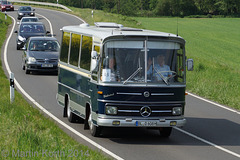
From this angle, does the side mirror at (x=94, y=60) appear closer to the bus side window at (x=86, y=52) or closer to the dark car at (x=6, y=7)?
the bus side window at (x=86, y=52)

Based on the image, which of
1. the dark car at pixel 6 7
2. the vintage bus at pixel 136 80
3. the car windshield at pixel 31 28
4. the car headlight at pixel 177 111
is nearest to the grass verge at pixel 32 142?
the vintage bus at pixel 136 80

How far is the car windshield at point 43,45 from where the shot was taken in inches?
1114

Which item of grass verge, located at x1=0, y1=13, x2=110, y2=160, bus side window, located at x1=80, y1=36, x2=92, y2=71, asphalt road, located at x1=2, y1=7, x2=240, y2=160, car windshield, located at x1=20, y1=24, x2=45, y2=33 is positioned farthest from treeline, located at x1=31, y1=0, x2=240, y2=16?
grass verge, located at x1=0, y1=13, x2=110, y2=160

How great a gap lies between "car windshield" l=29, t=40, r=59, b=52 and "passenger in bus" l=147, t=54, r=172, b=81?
50.4 ft

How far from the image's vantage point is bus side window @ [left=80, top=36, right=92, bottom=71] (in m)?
14.2

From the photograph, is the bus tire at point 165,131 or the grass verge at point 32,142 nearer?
the grass verge at point 32,142

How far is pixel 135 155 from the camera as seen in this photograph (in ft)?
39.1

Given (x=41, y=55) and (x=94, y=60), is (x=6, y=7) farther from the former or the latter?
(x=94, y=60)

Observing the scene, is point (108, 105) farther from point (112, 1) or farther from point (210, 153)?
point (112, 1)

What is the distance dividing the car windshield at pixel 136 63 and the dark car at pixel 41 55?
14.4 m

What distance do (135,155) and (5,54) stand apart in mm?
25253

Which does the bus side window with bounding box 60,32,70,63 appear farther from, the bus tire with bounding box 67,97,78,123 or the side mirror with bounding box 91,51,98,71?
the side mirror with bounding box 91,51,98,71

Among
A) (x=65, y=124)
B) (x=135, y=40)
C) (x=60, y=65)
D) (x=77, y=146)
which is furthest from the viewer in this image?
(x=60, y=65)

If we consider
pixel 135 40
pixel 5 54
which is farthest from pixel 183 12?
pixel 135 40
